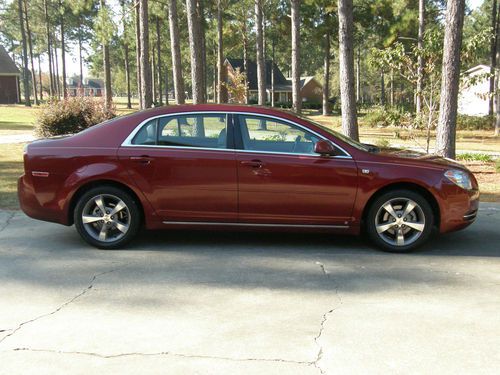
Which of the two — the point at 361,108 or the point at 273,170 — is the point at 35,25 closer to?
the point at 361,108

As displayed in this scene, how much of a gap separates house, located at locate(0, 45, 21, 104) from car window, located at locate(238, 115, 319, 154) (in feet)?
210

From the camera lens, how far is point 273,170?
572 cm

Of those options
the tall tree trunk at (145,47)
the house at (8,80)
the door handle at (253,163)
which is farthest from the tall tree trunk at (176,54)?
the house at (8,80)

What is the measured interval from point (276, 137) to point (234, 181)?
73 cm

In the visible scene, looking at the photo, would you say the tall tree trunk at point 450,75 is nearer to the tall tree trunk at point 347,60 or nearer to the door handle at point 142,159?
the tall tree trunk at point 347,60

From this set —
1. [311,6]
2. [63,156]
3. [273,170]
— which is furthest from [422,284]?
[311,6]

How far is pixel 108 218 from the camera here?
19.3 ft

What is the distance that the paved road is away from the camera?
3.44 metres

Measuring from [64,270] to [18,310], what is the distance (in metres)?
1.01

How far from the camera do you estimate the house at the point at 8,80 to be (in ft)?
203

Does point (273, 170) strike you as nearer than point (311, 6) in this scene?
Yes

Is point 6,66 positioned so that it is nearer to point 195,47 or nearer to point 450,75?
point 195,47

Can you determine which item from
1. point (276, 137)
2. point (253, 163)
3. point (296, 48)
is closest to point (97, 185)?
point (253, 163)

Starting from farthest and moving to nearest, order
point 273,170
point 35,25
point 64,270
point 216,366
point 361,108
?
point 35,25, point 361,108, point 273,170, point 64,270, point 216,366
